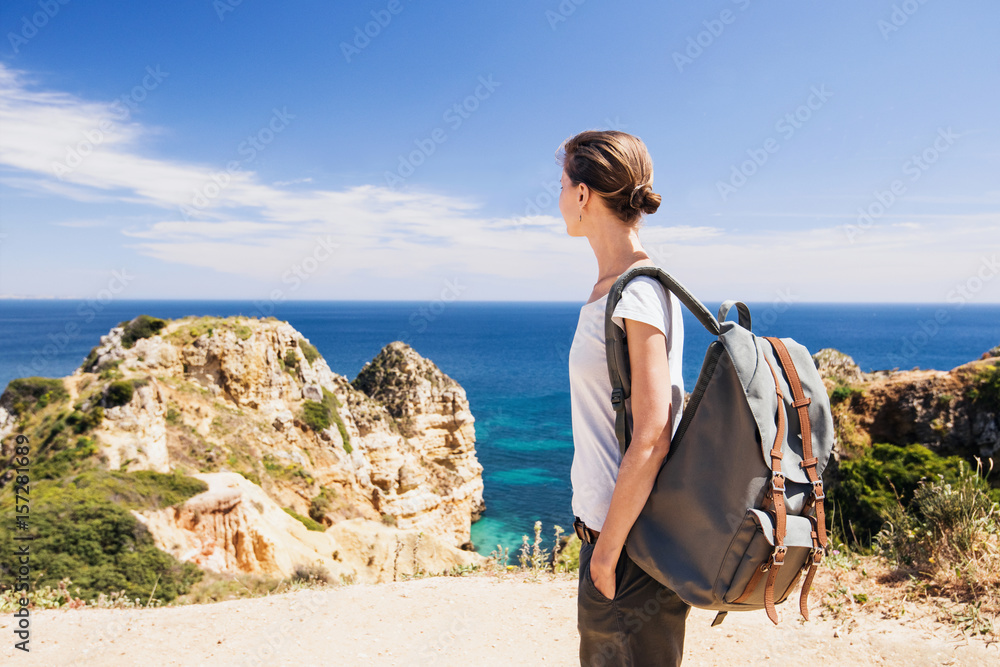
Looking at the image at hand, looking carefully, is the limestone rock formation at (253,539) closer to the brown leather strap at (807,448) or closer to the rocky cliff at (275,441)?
the rocky cliff at (275,441)

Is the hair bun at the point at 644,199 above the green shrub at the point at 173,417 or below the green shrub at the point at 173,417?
above

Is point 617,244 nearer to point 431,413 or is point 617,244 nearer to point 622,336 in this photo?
point 622,336

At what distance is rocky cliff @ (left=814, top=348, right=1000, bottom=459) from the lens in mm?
11000

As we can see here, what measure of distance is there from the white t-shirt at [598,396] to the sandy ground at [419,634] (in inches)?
105

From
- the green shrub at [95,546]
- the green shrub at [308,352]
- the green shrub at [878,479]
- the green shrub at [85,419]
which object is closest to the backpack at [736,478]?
the green shrub at [878,479]

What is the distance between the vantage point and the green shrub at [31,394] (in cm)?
1558

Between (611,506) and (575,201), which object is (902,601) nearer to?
(611,506)

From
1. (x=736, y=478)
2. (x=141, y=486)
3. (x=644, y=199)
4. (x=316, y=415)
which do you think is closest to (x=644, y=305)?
(x=644, y=199)

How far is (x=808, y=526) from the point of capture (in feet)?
5.09

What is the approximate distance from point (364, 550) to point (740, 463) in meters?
16.5

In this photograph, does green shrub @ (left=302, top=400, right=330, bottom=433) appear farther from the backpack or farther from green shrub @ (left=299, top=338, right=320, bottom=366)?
the backpack

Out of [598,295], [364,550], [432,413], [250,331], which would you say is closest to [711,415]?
[598,295]

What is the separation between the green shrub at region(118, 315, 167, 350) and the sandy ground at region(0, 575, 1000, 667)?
701 inches

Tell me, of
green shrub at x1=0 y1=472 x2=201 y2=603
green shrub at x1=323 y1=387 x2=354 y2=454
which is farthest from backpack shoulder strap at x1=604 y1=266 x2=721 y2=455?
green shrub at x1=323 y1=387 x2=354 y2=454
